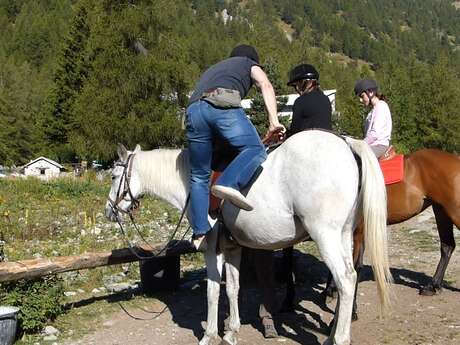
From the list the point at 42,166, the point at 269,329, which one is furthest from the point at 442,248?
the point at 42,166

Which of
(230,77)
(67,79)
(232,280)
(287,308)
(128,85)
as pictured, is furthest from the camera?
(67,79)

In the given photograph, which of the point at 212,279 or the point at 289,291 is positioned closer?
the point at 212,279

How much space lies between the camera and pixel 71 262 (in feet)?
20.9

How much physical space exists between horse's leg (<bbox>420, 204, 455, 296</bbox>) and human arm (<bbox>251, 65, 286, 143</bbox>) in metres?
3.16

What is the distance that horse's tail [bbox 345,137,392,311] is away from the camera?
14.8 ft

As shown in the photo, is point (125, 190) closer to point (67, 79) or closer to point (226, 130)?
point (226, 130)

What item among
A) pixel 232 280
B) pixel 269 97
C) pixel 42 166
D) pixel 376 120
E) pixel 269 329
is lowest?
pixel 42 166

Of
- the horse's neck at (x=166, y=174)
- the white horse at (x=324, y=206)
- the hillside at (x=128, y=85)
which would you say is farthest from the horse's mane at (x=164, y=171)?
the hillside at (x=128, y=85)

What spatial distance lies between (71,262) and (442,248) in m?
5.03

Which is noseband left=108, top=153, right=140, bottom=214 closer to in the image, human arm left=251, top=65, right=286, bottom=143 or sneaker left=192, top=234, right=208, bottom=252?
sneaker left=192, top=234, right=208, bottom=252

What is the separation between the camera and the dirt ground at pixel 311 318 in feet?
18.3

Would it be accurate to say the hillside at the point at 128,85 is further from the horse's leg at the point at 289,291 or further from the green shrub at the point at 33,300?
the green shrub at the point at 33,300

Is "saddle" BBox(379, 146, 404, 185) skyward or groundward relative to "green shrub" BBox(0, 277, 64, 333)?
skyward

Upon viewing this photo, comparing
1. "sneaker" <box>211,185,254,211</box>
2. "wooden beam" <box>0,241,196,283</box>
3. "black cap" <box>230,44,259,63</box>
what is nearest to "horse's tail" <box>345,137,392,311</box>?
"sneaker" <box>211,185,254,211</box>
